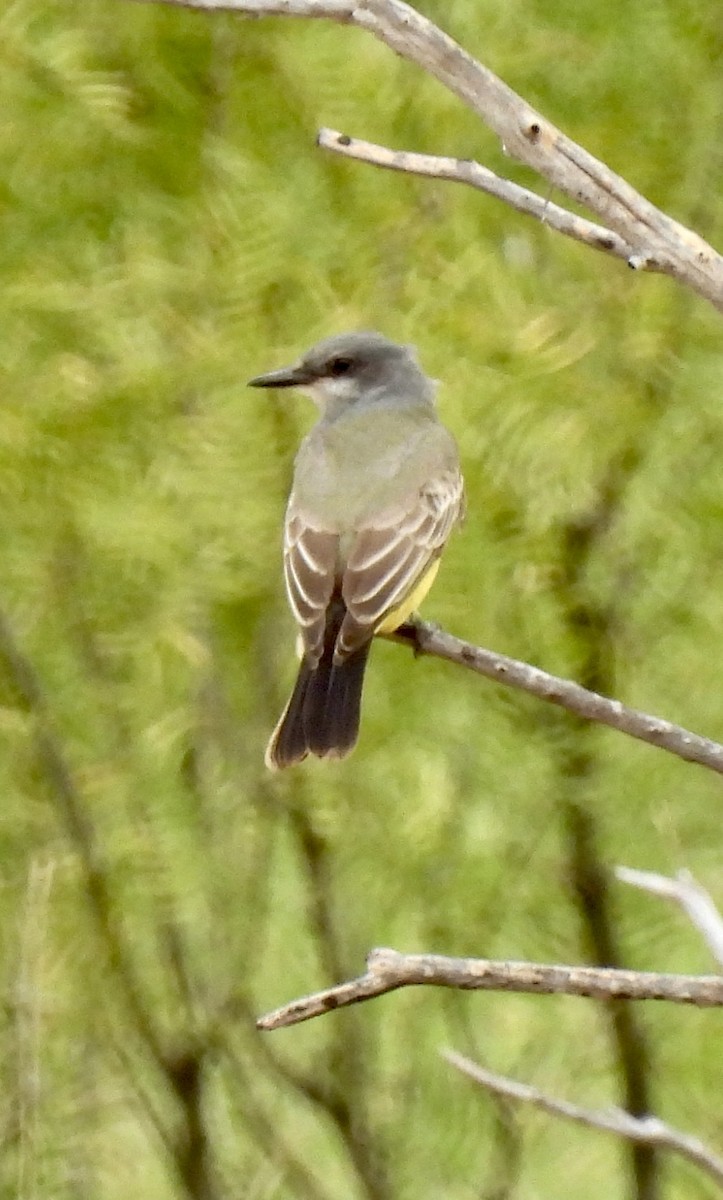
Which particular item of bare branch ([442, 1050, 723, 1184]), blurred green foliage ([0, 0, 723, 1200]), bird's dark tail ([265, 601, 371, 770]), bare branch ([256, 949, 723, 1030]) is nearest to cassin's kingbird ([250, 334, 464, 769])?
bird's dark tail ([265, 601, 371, 770])

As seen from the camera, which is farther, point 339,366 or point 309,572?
point 339,366

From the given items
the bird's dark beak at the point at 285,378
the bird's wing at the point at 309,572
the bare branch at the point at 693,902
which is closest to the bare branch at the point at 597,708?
the bare branch at the point at 693,902

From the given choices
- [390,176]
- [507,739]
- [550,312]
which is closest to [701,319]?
[550,312]

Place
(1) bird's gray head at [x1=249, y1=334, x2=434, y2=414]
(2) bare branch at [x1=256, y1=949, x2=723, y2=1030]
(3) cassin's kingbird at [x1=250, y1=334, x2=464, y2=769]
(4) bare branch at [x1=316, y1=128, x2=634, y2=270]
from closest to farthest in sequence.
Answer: (2) bare branch at [x1=256, y1=949, x2=723, y2=1030] < (4) bare branch at [x1=316, y1=128, x2=634, y2=270] < (3) cassin's kingbird at [x1=250, y1=334, x2=464, y2=769] < (1) bird's gray head at [x1=249, y1=334, x2=434, y2=414]

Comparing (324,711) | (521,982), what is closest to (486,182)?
(521,982)

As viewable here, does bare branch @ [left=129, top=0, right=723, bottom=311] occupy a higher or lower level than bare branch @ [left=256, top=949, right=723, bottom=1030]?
higher

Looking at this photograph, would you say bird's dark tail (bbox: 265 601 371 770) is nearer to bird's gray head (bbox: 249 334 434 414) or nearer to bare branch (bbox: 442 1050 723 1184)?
bird's gray head (bbox: 249 334 434 414)

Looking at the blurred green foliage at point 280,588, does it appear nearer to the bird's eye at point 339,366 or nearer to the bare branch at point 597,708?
the bird's eye at point 339,366

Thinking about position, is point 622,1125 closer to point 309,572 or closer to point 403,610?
point 403,610

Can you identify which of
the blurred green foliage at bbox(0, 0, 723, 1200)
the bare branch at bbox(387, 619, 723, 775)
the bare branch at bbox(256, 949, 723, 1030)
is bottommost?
the blurred green foliage at bbox(0, 0, 723, 1200)
